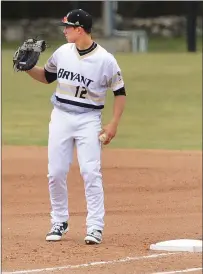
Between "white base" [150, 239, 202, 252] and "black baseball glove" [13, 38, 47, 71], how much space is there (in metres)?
1.69

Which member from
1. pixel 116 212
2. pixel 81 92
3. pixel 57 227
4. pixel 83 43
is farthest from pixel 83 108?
pixel 116 212

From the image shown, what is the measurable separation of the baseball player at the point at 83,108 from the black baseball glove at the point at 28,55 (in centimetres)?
20

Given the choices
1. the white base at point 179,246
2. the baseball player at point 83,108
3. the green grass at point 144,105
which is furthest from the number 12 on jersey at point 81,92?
the green grass at point 144,105

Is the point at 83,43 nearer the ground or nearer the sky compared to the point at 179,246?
nearer the sky

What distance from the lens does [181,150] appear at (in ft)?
46.9

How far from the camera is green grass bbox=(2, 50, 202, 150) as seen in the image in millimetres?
16062

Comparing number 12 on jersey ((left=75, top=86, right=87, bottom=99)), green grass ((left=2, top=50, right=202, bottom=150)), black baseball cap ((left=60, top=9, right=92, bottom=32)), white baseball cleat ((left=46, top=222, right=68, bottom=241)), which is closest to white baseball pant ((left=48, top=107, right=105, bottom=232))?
number 12 on jersey ((left=75, top=86, right=87, bottom=99))

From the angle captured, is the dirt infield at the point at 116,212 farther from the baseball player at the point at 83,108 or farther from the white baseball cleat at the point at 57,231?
the baseball player at the point at 83,108

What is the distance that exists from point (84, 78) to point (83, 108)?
0.23 metres

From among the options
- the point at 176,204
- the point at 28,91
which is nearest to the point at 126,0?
the point at 28,91

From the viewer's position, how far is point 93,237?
7.13m

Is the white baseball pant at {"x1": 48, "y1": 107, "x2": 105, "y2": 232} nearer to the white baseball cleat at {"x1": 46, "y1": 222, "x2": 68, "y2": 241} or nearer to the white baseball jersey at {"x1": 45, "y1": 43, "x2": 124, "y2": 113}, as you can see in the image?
the white baseball jersey at {"x1": 45, "y1": 43, "x2": 124, "y2": 113}

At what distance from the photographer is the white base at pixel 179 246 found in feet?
Result: 22.6

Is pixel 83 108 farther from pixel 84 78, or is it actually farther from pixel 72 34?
pixel 72 34
